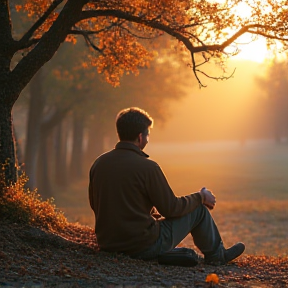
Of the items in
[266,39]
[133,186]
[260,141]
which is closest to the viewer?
[133,186]

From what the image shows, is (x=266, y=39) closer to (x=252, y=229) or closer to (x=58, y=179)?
(x=252, y=229)

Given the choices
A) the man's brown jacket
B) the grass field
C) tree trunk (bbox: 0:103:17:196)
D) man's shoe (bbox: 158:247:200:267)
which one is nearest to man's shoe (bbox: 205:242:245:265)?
man's shoe (bbox: 158:247:200:267)

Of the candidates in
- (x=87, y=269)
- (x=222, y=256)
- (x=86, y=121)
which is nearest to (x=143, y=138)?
(x=87, y=269)

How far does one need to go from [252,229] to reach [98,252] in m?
9.69

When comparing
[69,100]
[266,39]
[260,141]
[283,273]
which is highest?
[260,141]

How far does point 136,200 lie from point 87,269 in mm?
938

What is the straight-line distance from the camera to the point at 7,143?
880 cm

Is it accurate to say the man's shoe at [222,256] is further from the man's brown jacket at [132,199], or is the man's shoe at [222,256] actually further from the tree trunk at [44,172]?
the tree trunk at [44,172]

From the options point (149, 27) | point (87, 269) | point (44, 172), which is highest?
point (149, 27)

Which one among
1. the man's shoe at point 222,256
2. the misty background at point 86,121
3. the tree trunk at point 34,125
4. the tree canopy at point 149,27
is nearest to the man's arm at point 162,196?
the man's shoe at point 222,256

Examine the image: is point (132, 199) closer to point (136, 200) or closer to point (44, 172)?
point (136, 200)

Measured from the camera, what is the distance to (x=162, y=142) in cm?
12075

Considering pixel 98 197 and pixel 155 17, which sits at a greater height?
pixel 155 17

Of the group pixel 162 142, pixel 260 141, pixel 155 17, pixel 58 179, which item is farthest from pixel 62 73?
pixel 162 142
